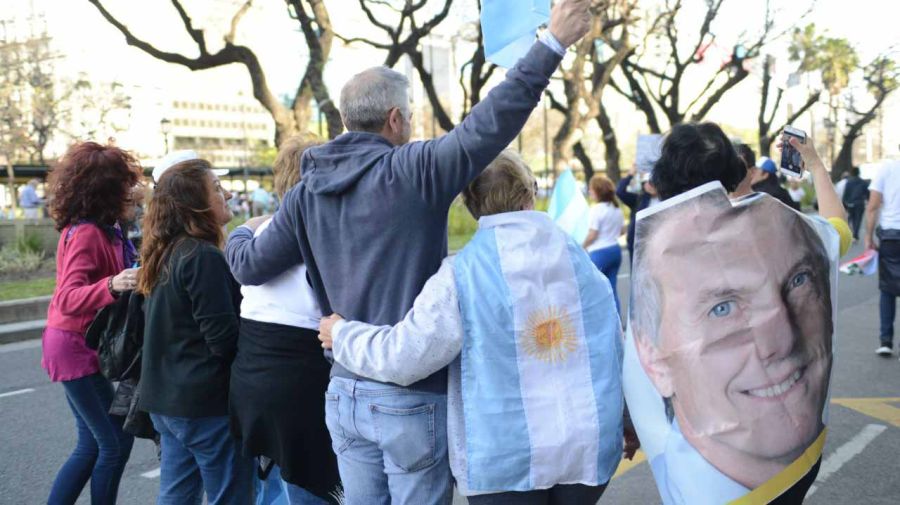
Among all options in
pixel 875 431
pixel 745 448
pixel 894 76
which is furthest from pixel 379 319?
pixel 894 76

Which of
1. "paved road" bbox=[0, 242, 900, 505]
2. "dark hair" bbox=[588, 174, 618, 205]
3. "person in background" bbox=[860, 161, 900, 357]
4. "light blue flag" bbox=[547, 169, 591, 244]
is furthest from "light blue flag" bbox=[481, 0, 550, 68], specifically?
"dark hair" bbox=[588, 174, 618, 205]

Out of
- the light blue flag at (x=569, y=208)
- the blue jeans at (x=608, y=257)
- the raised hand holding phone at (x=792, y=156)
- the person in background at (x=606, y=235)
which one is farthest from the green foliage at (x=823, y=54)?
the light blue flag at (x=569, y=208)

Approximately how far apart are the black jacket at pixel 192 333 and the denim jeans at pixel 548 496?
3.76 feet

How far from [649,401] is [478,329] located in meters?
0.46

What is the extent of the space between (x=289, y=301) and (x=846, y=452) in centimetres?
348

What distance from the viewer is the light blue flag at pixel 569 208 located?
2.47 metres

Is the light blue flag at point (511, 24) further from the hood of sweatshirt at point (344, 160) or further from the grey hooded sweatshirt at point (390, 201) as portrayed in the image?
the hood of sweatshirt at point (344, 160)

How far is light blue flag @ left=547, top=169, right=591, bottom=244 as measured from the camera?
2471 millimetres

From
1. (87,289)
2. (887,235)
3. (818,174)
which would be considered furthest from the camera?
(887,235)

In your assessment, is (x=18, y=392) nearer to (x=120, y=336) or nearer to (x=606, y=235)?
(x=120, y=336)

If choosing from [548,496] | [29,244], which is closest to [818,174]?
[548,496]

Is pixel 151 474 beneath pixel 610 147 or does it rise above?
above

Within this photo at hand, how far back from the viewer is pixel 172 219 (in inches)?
109

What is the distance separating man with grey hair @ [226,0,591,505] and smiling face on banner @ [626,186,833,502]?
45cm
